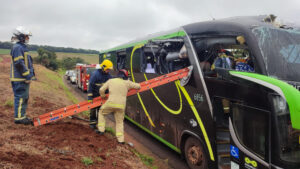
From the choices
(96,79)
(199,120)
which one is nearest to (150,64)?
(96,79)

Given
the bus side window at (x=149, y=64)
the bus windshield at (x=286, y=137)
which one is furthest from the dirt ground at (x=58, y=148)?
the bus windshield at (x=286, y=137)

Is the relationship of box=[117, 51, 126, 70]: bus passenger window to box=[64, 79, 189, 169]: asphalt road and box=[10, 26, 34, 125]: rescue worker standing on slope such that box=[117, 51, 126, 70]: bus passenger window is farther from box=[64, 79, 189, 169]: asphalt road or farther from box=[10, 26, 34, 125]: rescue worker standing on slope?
box=[10, 26, 34, 125]: rescue worker standing on slope

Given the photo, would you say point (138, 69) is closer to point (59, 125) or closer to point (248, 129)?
point (59, 125)

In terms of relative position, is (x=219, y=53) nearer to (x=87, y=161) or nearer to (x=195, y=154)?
(x=195, y=154)

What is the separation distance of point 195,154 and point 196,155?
40 mm

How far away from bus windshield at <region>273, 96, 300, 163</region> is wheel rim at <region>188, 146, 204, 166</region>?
6.95 ft

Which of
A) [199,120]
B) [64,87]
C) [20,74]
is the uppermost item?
[20,74]

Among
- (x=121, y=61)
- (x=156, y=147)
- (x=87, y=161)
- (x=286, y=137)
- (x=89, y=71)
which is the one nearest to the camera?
(x=286, y=137)

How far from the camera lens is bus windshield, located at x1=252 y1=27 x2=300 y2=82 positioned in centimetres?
343

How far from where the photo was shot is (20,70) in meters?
5.26

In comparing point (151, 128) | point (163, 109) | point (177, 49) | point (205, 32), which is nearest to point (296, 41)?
point (205, 32)

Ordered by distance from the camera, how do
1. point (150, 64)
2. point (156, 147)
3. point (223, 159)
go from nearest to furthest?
point (223, 159), point (150, 64), point (156, 147)

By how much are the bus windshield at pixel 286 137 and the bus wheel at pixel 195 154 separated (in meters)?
1.98

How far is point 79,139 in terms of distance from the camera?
522cm
